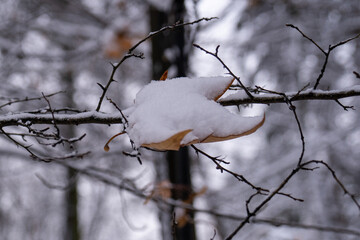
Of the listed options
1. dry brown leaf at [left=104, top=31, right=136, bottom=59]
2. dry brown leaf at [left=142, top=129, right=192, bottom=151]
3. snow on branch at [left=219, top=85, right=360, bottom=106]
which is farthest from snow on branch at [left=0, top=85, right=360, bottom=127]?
dry brown leaf at [left=104, top=31, right=136, bottom=59]

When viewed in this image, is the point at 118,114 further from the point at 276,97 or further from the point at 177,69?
the point at 177,69

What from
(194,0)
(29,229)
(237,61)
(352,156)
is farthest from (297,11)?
(29,229)

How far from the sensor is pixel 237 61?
17.0 ft

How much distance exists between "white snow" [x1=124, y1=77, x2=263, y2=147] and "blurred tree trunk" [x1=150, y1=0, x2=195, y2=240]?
1.89 meters

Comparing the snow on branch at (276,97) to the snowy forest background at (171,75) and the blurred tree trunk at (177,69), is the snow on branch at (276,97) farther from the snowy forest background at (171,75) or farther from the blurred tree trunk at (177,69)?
the blurred tree trunk at (177,69)

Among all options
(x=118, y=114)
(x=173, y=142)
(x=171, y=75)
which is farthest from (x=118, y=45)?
(x=173, y=142)

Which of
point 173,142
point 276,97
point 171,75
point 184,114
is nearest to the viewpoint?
point 173,142

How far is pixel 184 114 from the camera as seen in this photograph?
77 centimetres

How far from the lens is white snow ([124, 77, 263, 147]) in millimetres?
716

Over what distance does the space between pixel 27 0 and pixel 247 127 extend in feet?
14.0

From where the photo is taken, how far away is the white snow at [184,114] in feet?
2.35

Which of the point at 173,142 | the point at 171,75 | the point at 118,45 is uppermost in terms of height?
the point at 118,45

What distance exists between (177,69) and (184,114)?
7.28 ft

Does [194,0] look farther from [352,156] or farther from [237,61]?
[352,156]
